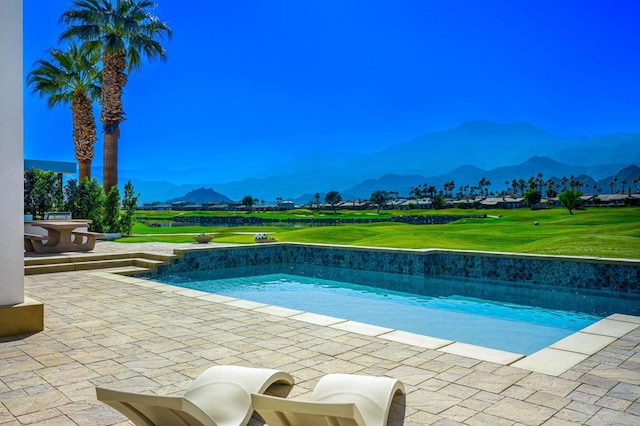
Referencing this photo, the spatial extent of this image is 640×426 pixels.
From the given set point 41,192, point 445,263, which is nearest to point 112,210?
point 41,192

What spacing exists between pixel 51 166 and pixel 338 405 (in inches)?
857

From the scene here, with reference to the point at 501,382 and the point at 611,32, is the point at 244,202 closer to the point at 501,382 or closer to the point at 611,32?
the point at 501,382

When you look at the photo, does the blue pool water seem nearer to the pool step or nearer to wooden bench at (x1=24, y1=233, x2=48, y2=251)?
the pool step

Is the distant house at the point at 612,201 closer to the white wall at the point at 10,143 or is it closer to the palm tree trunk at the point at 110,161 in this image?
the palm tree trunk at the point at 110,161

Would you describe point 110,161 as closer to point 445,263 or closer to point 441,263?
point 441,263

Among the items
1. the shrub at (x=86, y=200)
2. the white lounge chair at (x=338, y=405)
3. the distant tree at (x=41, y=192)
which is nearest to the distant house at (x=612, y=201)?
the shrub at (x=86, y=200)

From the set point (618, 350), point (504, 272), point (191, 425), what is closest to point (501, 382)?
point (618, 350)

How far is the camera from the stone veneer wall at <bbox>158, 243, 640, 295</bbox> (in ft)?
35.6

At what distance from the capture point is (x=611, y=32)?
467 ft

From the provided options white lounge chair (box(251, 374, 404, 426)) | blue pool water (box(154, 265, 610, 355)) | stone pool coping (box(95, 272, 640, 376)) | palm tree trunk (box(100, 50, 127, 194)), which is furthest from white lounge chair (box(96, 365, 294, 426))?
palm tree trunk (box(100, 50, 127, 194))

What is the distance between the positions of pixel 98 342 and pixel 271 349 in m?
1.97

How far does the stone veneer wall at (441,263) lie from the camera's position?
Result: 1084 cm

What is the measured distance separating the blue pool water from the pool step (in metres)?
0.61

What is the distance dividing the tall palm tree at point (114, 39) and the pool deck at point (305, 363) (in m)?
17.6
